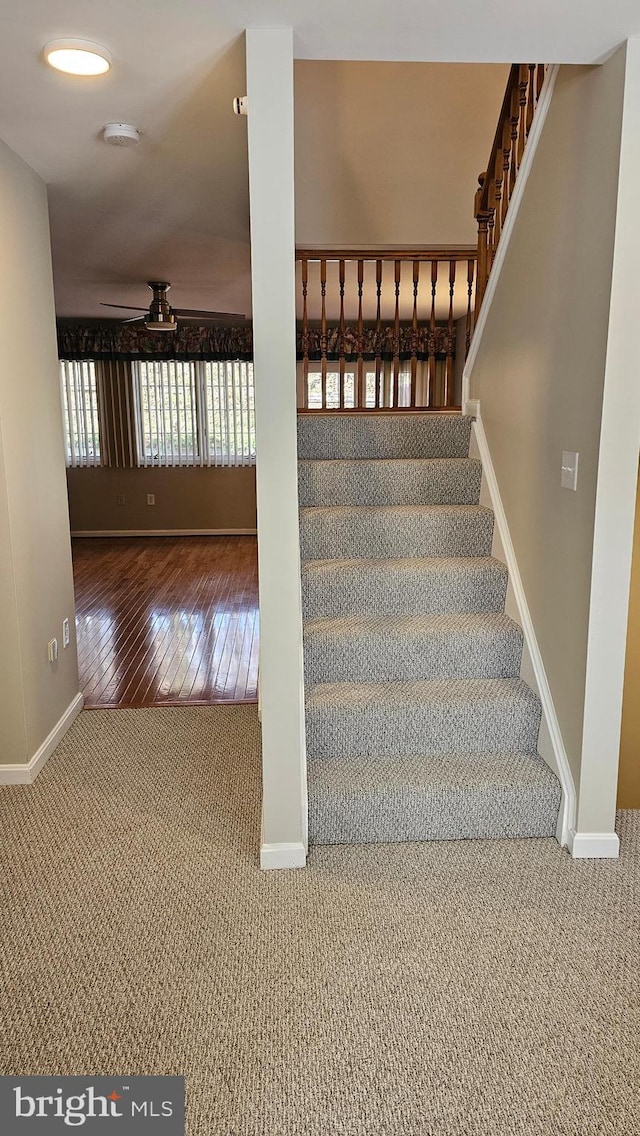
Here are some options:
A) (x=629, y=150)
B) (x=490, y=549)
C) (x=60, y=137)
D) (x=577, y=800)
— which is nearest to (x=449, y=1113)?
(x=577, y=800)

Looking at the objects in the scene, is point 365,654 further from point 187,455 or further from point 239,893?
point 187,455

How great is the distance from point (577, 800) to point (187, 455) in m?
7.52

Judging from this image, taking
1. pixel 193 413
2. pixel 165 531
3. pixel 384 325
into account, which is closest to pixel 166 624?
pixel 165 531

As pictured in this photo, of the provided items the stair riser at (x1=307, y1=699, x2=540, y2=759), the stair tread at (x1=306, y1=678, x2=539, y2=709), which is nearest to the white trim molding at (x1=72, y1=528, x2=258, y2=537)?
the stair tread at (x1=306, y1=678, x2=539, y2=709)

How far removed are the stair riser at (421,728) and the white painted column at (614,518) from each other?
1.15 ft

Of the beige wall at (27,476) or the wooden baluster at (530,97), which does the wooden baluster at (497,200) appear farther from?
the beige wall at (27,476)

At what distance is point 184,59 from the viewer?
2248mm

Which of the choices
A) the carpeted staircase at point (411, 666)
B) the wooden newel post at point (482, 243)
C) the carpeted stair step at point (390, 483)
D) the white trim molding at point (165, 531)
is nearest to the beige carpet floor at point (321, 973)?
the carpeted staircase at point (411, 666)

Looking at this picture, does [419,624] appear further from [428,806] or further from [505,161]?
[505,161]

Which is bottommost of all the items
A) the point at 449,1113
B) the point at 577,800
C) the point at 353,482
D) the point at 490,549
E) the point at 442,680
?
the point at 449,1113

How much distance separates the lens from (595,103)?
2336 mm

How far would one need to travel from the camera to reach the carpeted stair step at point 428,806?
259 cm

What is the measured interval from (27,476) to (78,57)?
1.51 metres

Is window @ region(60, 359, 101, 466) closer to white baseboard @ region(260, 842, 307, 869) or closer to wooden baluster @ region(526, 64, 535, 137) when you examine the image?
wooden baluster @ region(526, 64, 535, 137)
